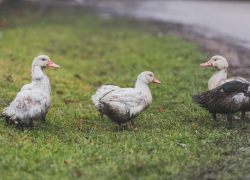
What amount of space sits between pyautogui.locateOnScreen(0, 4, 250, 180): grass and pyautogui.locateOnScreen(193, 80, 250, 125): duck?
37cm

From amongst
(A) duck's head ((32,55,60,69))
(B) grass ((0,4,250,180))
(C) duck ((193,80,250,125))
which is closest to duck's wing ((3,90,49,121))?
(B) grass ((0,4,250,180))

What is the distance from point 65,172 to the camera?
3.74m

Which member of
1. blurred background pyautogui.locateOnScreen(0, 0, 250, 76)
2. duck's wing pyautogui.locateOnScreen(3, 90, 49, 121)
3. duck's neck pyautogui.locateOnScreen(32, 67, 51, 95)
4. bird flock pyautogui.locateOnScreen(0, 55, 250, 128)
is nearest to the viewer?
duck's wing pyautogui.locateOnScreen(3, 90, 49, 121)

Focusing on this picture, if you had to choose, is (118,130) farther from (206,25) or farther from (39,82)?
(206,25)

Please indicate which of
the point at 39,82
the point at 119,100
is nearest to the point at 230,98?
the point at 119,100

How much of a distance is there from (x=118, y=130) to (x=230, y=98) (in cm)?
233

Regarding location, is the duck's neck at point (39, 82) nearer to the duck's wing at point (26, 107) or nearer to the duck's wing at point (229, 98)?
the duck's wing at point (26, 107)

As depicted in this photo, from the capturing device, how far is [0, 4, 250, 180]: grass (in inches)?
152

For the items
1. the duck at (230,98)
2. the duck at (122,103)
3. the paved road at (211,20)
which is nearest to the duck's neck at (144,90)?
the duck at (122,103)

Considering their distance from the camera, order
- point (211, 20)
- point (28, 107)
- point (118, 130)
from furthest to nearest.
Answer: point (211, 20) < point (118, 130) < point (28, 107)

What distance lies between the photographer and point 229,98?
17.1ft

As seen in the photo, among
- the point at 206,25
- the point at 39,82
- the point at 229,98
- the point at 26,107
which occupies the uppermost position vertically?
the point at 206,25

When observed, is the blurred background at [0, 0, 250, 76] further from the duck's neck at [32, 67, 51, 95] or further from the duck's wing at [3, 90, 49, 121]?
the duck's wing at [3, 90, 49, 121]


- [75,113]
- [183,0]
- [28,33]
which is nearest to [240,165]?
[75,113]
